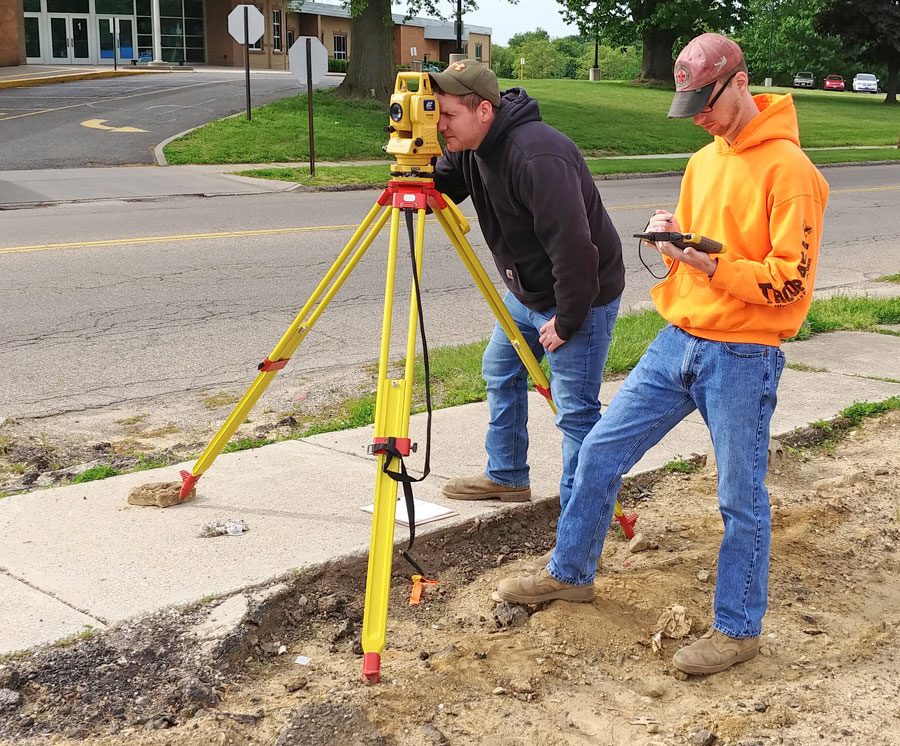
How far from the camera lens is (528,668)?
3.37 meters

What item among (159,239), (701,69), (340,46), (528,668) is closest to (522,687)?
(528,668)

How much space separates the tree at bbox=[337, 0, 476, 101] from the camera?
25.7 m

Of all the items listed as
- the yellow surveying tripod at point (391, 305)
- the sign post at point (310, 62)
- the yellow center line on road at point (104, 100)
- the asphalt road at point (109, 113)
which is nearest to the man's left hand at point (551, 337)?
the yellow surveying tripod at point (391, 305)

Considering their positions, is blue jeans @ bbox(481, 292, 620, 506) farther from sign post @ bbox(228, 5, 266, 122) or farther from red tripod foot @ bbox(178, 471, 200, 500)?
sign post @ bbox(228, 5, 266, 122)

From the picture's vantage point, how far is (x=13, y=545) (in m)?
4.11

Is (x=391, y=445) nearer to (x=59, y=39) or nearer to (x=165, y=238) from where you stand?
(x=165, y=238)

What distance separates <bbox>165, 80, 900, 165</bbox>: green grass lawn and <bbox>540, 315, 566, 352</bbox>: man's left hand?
17.5 metres

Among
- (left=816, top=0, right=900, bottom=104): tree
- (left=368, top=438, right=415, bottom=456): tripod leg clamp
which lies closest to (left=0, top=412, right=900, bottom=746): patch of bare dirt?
(left=368, top=438, right=415, bottom=456): tripod leg clamp

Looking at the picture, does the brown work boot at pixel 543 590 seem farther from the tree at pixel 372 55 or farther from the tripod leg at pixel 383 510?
the tree at pixel 372 55

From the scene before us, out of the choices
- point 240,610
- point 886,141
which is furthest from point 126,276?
point 886,141

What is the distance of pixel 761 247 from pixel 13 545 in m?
2.97

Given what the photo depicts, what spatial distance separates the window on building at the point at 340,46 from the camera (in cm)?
6588

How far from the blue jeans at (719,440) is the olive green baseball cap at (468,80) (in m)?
1.02

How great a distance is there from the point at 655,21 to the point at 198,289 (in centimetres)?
3922
